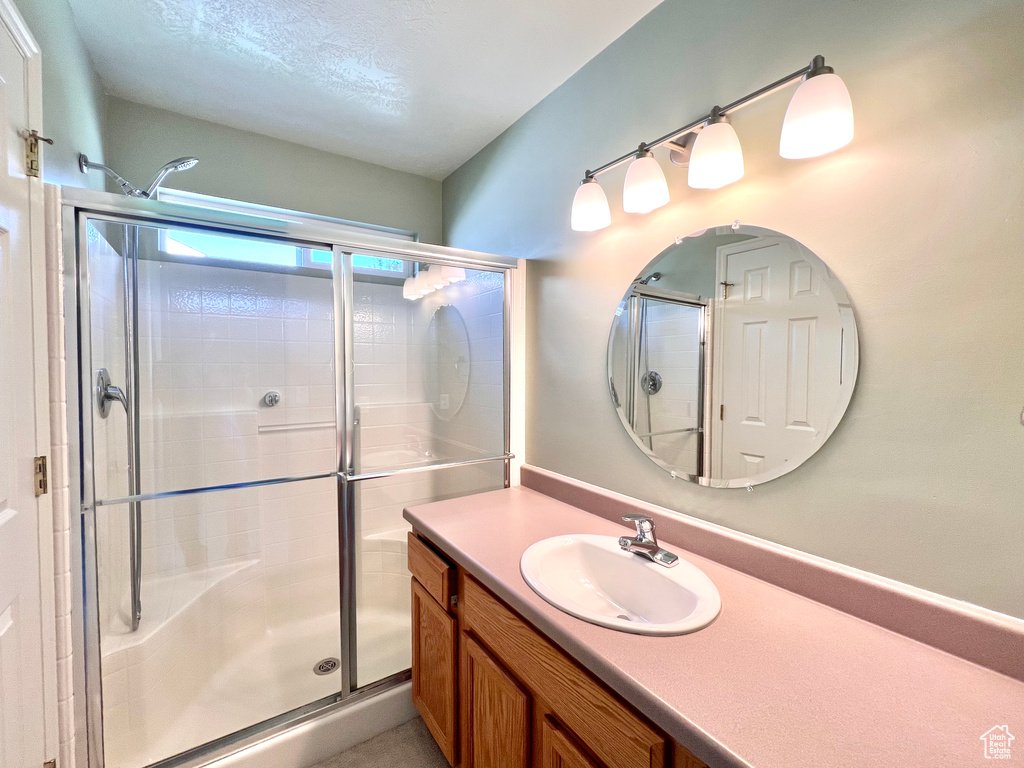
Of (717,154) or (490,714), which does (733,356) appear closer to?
(717,154)

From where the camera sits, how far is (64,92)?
50.6 inches

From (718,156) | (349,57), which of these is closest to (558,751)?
(718,156)

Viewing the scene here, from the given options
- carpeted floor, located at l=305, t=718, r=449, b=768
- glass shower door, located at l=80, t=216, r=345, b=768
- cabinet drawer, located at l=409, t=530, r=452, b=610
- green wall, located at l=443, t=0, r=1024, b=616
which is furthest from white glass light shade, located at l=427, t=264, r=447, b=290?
carpeted floor, located at l=305, t=718, r=449, b=768

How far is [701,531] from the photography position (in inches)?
47.3

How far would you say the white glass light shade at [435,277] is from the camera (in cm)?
185

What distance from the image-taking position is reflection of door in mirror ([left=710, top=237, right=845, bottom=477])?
0.98 m

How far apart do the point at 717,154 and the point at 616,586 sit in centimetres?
116

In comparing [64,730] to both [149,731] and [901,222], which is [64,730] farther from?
[901,222]

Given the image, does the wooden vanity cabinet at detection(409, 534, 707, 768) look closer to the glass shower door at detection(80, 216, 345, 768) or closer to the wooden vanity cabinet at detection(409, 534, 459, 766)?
the wooden vanity cabinet at detection(409, 534, 459, 766)

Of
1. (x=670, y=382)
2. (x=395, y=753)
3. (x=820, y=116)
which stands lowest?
(x=395, y=753)

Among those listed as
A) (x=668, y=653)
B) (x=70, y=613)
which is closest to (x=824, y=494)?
(x=668, y=653)

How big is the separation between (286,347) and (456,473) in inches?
34.7

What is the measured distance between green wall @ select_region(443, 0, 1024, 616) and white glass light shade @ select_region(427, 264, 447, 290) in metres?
0.93

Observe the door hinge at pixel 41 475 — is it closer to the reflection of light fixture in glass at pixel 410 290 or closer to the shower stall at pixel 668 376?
the reflection of light fixture in glass at pixel 410 290
